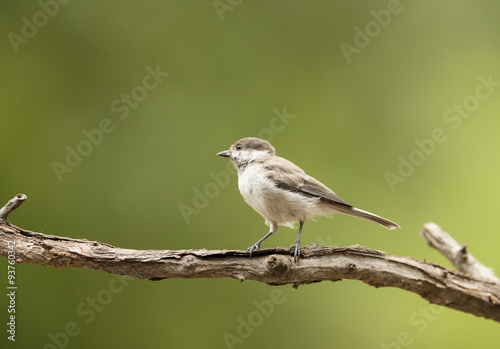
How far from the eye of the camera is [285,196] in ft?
8.18

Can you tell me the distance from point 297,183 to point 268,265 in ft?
1.87

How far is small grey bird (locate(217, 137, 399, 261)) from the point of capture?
2.49 metres

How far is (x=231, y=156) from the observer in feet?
8.87

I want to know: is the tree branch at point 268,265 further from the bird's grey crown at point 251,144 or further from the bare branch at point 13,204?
the bird's grey crown at point 251,144

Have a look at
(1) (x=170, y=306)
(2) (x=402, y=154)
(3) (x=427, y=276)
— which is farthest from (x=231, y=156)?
(2) (x=402, y=154)

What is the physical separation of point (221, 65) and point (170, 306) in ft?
6.25

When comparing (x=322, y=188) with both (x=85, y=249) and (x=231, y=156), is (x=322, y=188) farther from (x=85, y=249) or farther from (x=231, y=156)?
(x=85, y=249)

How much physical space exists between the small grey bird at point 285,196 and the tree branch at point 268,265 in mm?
226

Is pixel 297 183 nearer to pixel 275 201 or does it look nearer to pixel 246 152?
pixel 275 201

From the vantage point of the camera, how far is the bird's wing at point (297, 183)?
99.3 inches

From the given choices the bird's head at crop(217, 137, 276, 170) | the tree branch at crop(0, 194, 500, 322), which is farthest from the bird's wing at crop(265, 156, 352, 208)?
the tree branch at crop(0, 194, 500, 322)

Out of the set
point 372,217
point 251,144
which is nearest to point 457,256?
point 372,217

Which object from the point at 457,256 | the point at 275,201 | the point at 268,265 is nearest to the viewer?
the point at 268,265

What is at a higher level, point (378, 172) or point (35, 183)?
point (378, 172)
